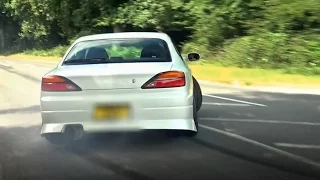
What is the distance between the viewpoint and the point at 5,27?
5622cm

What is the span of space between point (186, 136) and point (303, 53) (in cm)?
1214

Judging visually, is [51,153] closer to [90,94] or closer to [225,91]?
[90,94]

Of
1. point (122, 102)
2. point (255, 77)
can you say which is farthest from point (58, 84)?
point (255, 77)

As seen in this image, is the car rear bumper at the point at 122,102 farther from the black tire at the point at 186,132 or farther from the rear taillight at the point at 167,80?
the black tire at the point at 186,132

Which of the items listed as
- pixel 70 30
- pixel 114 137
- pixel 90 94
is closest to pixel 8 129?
pixel 114 137

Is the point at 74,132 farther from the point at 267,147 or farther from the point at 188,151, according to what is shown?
the point at 267,147

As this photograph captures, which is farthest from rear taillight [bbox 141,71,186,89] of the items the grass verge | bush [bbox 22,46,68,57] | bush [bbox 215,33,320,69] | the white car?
bush [bbox 22,46,68,57]

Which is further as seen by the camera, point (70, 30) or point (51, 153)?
point (70, 30)

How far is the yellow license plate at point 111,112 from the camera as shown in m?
7.02

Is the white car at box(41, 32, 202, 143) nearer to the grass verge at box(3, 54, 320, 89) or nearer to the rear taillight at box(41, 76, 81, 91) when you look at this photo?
the rear taillight at box(41, 76, 81, 91)

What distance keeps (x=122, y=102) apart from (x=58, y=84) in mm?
794

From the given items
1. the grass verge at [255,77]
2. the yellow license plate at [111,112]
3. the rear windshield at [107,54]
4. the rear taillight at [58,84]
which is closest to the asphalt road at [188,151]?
the yellow license plate at [111,112]

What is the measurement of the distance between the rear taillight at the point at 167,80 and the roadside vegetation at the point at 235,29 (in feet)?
31.0

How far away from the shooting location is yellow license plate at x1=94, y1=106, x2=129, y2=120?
23.0ft
